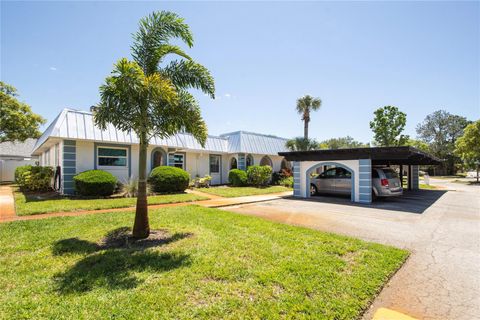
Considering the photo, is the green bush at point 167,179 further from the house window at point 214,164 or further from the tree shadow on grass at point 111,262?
the tree shadow on grass at point 111,262

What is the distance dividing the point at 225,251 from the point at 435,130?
76556 millimetres

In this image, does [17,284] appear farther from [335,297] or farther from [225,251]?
[335,297]

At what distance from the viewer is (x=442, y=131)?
198 feet

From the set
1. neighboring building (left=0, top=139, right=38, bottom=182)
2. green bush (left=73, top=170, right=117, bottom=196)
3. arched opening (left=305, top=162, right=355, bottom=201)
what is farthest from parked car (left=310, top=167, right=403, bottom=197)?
neighboring building (left=0, top=139, right=38, bottom=182)

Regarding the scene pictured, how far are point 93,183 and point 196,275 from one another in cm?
975

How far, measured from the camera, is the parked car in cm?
1146

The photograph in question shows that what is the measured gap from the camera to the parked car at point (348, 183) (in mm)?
11461

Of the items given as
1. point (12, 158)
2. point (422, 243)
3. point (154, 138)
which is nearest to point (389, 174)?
point (422, 243)

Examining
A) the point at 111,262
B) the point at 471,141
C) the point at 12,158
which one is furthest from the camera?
the point at 471,141

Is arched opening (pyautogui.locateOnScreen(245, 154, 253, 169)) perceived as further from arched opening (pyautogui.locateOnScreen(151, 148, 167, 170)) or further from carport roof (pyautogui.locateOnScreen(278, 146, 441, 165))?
arched opening (pyautogui.locateOnScreen(151, 148, 167, 170))

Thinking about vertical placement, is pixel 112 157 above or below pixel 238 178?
above

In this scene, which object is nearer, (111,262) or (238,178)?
(111,262)

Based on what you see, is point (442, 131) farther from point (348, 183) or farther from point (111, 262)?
point (111, 262)

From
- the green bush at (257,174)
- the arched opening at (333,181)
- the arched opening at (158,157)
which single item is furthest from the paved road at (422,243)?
the arched opening at (158,157)
